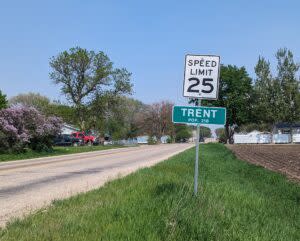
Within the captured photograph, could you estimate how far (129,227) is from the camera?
23.2 feet

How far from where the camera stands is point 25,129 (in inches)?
1588

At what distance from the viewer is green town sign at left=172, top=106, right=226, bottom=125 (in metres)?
10.4

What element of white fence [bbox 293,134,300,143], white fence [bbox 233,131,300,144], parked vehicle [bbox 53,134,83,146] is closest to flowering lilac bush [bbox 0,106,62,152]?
parked vehicle [bbox 53,134,83,146]

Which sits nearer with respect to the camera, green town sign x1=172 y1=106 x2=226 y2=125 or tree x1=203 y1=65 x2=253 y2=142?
green town sign x1=172 y1=106 x2=226 y2=125

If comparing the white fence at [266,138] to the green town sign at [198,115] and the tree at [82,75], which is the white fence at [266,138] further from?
the green town sign at [198,115]

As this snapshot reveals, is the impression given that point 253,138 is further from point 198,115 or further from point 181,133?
point 198,115

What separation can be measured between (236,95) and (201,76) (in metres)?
80.3

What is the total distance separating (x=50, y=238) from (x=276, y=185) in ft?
37.1

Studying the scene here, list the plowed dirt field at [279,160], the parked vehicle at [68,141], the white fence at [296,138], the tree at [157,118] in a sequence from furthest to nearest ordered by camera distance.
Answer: the tree at [157,118], the white fence at [296,138], the parked vehicle at [68,141], the plowed dirt field at [279,160]

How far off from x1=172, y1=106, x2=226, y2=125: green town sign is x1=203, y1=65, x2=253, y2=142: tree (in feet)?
254

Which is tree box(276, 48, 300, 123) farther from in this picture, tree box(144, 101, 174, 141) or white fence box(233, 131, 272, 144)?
tree box(144, 101, 174, 141)

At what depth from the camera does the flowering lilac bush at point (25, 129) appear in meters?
38.1

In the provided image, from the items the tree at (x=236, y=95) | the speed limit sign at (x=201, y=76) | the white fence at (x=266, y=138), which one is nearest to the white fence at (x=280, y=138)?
the white fence at (x=266, y=138)

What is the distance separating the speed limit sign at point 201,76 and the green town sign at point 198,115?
0.85 feet
